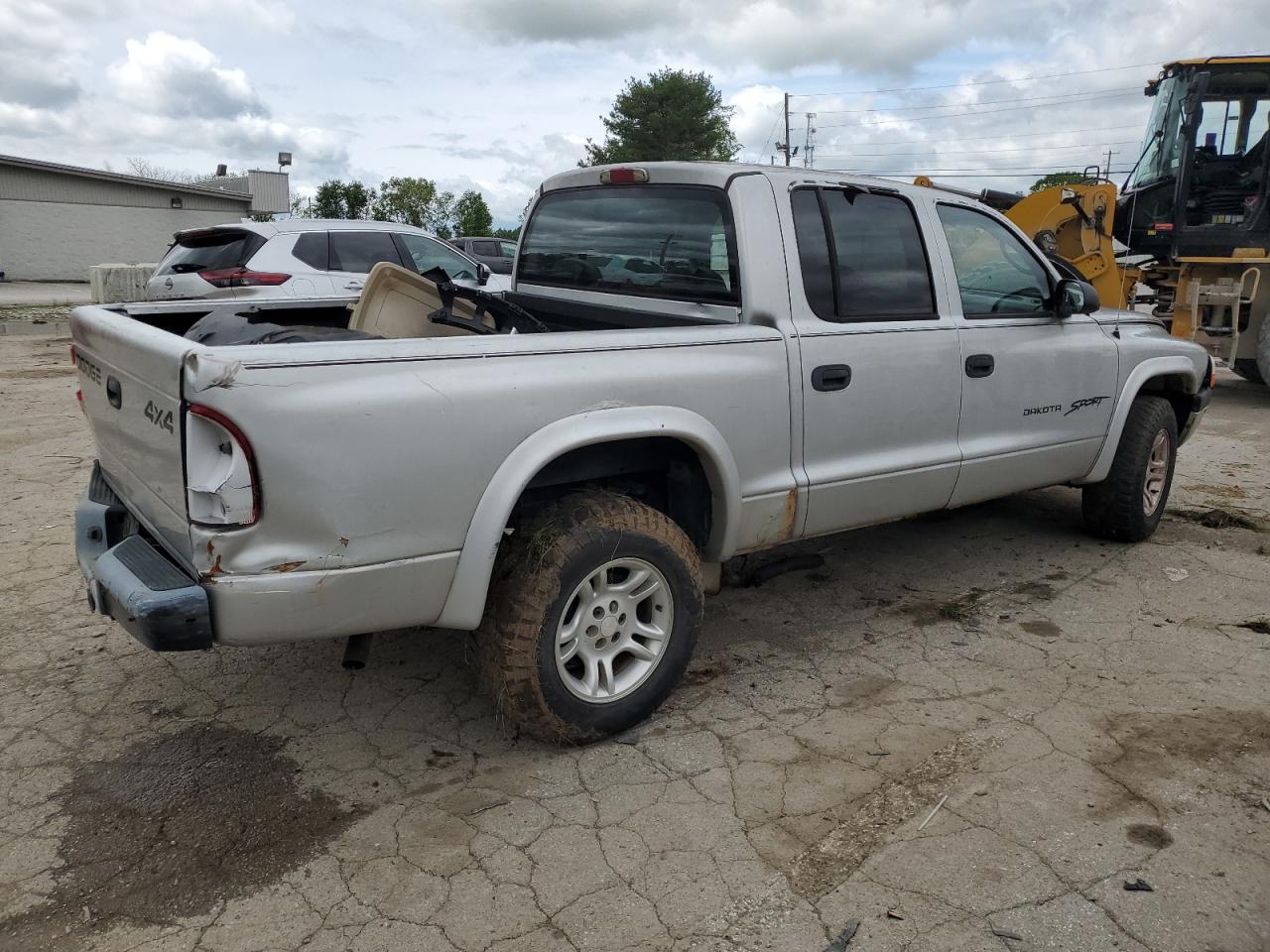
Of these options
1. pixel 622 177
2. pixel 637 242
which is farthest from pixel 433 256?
pixel 637 242

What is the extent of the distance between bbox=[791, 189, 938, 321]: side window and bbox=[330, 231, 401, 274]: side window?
627 centimetres

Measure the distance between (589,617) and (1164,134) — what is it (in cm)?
1066

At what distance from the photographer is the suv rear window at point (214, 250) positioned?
29.8 feet

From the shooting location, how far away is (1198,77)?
33.9 feet

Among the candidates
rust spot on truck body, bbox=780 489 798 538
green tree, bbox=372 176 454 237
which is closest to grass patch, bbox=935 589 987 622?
rust spot on truck body, bbox=780 489 798 538

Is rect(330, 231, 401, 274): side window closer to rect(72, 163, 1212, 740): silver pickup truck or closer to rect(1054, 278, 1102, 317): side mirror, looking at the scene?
rect(72, 163, 1212, 740): silver pickup truck

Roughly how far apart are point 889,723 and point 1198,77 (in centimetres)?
996

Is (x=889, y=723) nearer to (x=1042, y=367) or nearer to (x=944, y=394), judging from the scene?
(x=944, y=394)

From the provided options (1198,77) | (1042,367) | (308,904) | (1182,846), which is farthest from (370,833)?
(1198,77)

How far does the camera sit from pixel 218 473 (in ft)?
8.15

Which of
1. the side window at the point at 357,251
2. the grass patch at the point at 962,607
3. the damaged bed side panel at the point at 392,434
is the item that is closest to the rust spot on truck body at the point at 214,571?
the damaged bed side panel at the point at 392,434

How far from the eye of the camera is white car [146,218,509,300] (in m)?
9.00

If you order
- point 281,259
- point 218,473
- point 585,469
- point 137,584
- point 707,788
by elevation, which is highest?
point 281,259

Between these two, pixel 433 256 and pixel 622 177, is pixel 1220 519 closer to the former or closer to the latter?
pixel 622 177
